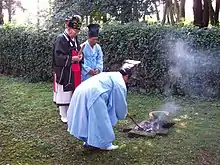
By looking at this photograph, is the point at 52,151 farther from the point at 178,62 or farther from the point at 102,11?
the point at 102,11

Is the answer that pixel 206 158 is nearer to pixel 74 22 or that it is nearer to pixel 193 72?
pixel 74 22

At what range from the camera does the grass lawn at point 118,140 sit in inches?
165

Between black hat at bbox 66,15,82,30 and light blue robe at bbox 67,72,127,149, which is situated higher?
black hat at bbox 66,15,82,30

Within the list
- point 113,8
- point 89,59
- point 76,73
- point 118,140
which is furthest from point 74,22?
point 113,8

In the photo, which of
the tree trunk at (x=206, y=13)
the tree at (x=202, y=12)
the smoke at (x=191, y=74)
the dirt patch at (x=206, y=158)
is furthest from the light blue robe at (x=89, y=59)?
the tree trunk at (x=206, y=13)

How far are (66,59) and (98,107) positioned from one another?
4.26 feet

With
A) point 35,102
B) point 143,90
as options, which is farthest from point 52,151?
point 143,90

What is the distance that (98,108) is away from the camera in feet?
13.3

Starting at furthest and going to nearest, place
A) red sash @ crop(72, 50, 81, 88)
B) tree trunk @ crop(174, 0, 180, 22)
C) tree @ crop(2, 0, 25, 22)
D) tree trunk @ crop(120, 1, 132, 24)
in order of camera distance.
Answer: tree @ crop(2, 0, 25, 22) < tree trunk @ crop(174, 0, 180, 22) < tree trunk @ crop(120, 1, 132, 24) < red sash @ crop(72, 50, 81, 88)

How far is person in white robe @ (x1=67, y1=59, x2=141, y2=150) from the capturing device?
405 cm

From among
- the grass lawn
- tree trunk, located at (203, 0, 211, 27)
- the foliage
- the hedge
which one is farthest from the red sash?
tree trunk, located at (203, 0, 211, 27)

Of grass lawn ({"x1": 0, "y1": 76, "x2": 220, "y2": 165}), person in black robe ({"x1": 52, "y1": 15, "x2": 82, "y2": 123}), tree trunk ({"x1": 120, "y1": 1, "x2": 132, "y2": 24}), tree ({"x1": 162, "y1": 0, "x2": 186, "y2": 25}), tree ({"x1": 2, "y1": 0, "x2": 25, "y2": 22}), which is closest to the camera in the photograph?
grass lawn ({"x1": 0, "y1": 76, "x2": 220, "y2": 165})

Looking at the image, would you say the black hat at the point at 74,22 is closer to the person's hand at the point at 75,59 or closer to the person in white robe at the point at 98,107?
the person's hand at the point at 75,59

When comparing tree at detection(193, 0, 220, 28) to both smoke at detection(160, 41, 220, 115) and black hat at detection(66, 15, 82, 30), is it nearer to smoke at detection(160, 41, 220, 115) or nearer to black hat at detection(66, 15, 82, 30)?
smoke at detection(160, 41, 220, 115)
